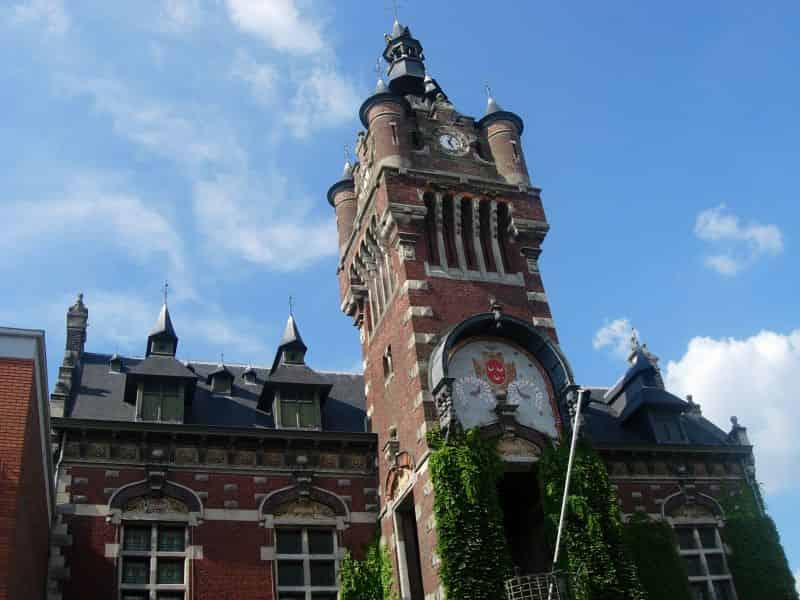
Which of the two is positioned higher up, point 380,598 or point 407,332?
point 407,332

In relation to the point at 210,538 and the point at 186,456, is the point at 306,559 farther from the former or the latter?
the point at 186,456

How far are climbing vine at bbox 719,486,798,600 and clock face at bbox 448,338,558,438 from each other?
8796 millimetres

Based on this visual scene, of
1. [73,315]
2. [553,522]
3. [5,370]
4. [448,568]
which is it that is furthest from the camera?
[73,315]

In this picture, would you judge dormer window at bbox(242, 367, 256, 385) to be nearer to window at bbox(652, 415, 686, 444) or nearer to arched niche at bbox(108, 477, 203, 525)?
arched niche at bbox(108, 477, 203, 525)

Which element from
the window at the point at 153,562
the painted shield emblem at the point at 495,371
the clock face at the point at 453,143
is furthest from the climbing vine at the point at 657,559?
the clock face at the point at 453,143

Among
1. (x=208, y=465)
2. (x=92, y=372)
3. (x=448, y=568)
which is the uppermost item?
(x=92, y=372)

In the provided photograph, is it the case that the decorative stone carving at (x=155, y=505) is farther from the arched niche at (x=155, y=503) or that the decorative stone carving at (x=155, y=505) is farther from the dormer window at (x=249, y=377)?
the dormer window at (x=249, y=377)

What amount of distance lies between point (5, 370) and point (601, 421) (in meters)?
21.4

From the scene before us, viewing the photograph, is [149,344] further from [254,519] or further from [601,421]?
[601,421]

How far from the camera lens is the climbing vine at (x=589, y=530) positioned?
21.9m

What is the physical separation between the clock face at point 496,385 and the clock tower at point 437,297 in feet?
0.11

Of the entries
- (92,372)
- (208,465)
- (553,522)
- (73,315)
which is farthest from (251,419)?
(553,522)

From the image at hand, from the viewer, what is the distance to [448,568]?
21.1m

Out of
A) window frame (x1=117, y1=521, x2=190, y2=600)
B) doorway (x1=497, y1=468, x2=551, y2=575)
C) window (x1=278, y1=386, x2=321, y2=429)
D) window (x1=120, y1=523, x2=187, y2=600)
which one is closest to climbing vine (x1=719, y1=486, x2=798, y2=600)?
doorway (x1=497, y1=468, x2=551, y2=575)
